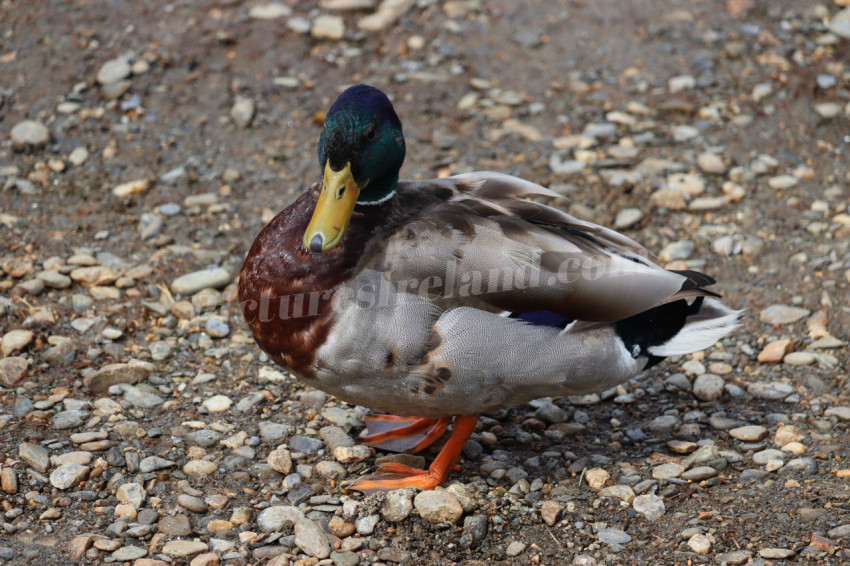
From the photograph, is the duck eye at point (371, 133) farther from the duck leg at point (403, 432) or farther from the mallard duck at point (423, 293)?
the duck leg at point (403, 432)

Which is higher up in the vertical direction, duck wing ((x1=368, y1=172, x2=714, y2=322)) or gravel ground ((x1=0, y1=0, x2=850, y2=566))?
duck wing ((x1=368, y1=172, x2=714, y2=322))

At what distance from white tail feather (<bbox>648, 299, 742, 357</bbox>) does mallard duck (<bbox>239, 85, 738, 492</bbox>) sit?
0.21 meters

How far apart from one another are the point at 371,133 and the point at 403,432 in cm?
143

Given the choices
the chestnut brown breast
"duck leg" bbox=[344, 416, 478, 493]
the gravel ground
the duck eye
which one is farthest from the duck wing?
→ the gravel ground

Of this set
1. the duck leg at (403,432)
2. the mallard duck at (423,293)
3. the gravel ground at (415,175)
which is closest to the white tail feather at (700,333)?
the mallard duck at (423,293)

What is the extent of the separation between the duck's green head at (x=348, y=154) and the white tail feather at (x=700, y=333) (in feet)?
4.62

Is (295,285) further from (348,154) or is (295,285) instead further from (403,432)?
(403,432)

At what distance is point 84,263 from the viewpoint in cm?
484

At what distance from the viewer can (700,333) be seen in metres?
3.77

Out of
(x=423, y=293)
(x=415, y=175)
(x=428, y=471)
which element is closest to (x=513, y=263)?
(x=423, y=293)

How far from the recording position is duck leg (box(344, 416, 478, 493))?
359 cm

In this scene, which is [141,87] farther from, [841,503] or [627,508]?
[841,503]

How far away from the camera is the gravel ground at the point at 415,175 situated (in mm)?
3352

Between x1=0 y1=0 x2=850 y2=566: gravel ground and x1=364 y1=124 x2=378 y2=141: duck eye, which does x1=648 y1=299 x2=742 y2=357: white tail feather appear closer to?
x1=0 y1=0 x2=850 y2=566: gravel ground
